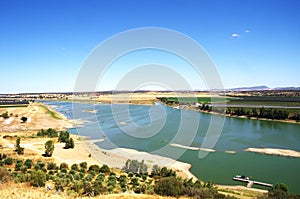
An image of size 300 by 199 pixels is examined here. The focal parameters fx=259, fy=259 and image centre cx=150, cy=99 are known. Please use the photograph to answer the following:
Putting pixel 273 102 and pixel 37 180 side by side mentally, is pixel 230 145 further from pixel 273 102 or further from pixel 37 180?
pixel 273 102

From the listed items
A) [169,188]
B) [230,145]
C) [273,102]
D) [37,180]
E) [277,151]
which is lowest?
[277,151]

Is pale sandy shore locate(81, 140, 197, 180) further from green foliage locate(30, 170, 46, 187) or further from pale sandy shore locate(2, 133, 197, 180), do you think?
green foliage locate(30, 170, 46, 187)

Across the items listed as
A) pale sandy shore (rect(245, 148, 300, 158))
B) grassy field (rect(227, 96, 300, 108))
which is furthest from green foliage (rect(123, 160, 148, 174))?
grassy field (rect(227, 96, 300, 108))

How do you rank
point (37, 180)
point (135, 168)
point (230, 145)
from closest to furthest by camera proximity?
point (37, 180)
point (135, 168)
point (230, 145)

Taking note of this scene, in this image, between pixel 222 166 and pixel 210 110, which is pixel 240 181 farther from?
pixel 210 110

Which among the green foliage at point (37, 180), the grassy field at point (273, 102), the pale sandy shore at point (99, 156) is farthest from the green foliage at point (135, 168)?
the grassy field at point (273, 102)

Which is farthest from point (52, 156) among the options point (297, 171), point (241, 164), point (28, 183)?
point (297, 171)

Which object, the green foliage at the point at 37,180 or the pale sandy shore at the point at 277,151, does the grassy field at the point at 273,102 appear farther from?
the green foliage at the point at 37,180

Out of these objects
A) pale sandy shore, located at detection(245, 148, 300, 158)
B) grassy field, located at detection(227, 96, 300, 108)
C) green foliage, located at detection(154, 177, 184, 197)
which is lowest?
pale sandy shore, located at detection(245, 148, 300, 158)

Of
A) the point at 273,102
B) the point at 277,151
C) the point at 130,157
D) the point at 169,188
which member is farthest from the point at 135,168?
the point at 273,102

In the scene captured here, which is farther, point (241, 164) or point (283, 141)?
point (283, 141)

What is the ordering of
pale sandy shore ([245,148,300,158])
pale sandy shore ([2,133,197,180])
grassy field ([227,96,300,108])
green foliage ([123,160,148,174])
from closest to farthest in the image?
green foliage ([123,160,148,174]) < pale sandy shore ([2,133,197,180]) < pale sandy shore ([245,148,300,158]) < grassy field ([227,96,300,108])
